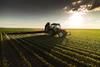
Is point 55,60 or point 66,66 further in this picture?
point 55,60

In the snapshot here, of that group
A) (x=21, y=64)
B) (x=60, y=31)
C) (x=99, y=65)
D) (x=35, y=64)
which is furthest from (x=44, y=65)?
(x=60, y=31)

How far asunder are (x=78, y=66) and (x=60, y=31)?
1711cm

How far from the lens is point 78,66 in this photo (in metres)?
8.62

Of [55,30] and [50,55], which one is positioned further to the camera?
[55,30]

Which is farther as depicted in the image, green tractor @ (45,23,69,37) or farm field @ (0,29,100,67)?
green tractor @ (45,23,69,37)

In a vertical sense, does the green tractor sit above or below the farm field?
above

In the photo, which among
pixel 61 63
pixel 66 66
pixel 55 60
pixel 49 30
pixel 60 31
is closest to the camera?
pixel 66 66

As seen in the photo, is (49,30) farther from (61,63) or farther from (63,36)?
(61,63)

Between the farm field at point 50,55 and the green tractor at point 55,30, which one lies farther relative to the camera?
the green tractor at point 55,30

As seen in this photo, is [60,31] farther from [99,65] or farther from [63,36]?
[99,65]

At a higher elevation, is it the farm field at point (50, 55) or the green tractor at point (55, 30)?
the green tractor at point (55, 30)

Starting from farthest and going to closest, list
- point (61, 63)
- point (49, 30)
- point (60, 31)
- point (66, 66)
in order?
point (49, 30), point (60, 31), point (61, 63), point (66, 66)

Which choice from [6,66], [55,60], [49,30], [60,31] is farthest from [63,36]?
[6,66]

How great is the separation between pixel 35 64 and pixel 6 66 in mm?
1466
